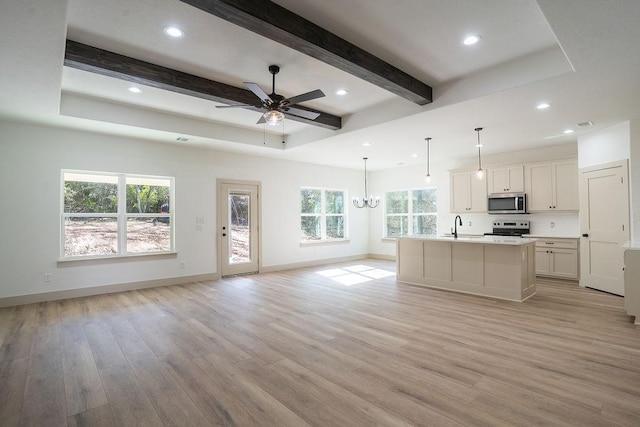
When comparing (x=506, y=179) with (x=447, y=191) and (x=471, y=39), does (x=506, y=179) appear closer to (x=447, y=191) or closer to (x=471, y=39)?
(x=447, y=191)

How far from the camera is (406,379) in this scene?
2557 millimetres

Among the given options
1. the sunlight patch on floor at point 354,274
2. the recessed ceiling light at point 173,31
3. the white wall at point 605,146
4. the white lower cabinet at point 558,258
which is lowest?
the sunlight patch on floor at point 354,274

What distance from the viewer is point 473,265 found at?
17.3ft

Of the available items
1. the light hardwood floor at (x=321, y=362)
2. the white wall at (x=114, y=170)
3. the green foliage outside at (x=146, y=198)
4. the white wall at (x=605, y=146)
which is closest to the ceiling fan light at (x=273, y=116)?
the light hardwood floor at (x=321, y=362)

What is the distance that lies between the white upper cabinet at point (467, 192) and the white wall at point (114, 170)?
12.2 feet

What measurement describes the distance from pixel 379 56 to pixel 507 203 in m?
5.01

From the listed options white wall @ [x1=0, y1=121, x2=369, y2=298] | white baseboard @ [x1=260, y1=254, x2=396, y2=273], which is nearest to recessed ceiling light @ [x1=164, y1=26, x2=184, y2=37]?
white wall @ [x1=0, y1=121, x2=369, y2=298]

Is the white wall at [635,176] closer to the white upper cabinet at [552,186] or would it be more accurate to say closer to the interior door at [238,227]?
the white upper cabinet at [552,186]

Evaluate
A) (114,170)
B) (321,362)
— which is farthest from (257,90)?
(114,170)

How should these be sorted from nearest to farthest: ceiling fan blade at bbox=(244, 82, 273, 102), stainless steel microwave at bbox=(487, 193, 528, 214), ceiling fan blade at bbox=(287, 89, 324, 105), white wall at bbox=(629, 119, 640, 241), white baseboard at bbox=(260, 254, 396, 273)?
ceiling fan blade at bbox=(244, 82, 273, 102) < ceiling fan blade at bbox=(287, 89, 324, 105) < white wall at bbox=(629, 119, 640, 241) < stainless steel microwave at bbox=(487, 193, 528, 214) < white baseboard at bbox=(260, 254, 396, 273)

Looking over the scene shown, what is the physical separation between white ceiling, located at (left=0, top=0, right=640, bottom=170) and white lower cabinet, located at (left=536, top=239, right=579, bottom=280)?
1.99 m

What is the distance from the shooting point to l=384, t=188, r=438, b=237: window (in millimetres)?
8734

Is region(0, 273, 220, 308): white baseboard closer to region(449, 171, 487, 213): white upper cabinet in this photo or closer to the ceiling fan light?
the ceiling fan light

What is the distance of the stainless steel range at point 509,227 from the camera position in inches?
273
